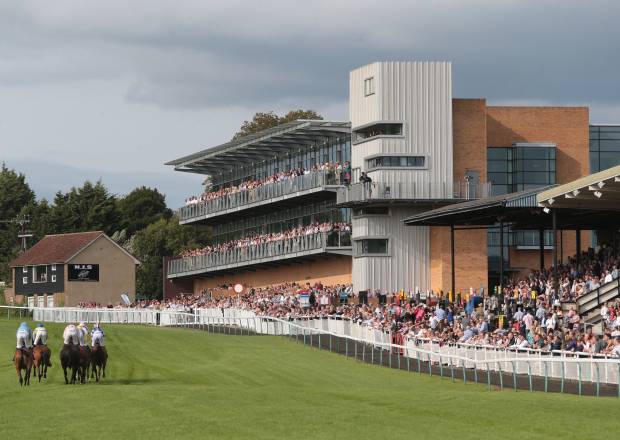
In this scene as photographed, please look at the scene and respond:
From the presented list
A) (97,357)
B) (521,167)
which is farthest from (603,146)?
(97,357)

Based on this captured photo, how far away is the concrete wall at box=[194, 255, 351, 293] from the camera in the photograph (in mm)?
68625

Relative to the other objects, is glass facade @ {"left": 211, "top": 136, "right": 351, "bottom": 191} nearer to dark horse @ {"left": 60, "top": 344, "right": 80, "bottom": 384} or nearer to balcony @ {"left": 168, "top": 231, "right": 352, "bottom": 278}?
balcony @ {"left": 168, "top": 231, "right": 352, "bottom": 278}

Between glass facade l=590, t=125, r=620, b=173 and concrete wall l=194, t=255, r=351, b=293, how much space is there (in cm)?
1362

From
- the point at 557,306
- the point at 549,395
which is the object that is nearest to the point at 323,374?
the point at 557,306

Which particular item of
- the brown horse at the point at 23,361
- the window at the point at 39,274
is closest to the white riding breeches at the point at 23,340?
the brown horse at the point at 23,361

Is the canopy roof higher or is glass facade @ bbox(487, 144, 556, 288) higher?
glass facade @ bbox(487, 144, 556, 288)

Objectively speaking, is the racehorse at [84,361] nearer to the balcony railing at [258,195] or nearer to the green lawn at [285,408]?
the green lawn at [285,408]

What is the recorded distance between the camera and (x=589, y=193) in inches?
1705

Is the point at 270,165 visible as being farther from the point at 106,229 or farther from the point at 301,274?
the point at 106,229

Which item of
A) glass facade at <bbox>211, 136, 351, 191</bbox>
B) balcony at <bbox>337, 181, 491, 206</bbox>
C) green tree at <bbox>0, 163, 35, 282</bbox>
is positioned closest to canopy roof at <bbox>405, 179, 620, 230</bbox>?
balcony at <bbox>337, 181, 491, 206</bbox>

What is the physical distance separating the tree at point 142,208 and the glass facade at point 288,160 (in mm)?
29883

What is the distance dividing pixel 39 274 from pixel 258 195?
1880cm

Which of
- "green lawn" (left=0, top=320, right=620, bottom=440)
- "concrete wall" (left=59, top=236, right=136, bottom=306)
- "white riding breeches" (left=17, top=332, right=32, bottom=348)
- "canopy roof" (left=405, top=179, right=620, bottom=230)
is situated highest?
"canopy roof" (left=405, top=179, right=620, bottom=230)

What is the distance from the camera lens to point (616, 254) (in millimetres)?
46438
